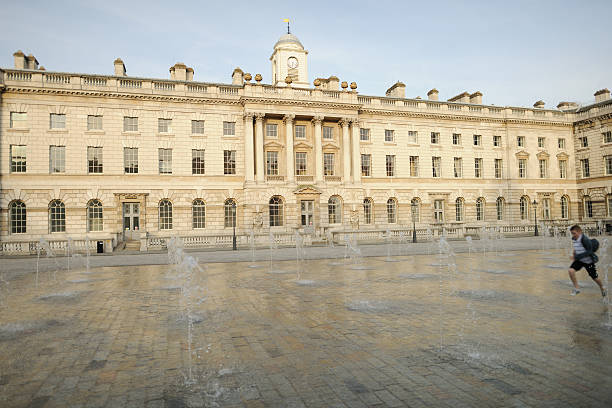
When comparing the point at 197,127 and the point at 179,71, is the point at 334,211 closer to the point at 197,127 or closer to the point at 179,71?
the point at 197,127

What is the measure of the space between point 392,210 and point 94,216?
91.1 ft

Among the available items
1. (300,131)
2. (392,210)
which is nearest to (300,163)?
(300,131)

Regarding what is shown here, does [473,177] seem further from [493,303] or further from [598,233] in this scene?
[493,303]

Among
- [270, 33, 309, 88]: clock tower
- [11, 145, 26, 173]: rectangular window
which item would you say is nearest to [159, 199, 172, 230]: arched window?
[11, 145, 26, 173]: rectangular window

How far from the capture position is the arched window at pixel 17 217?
30.2 metres

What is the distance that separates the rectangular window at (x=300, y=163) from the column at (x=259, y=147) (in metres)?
3.74

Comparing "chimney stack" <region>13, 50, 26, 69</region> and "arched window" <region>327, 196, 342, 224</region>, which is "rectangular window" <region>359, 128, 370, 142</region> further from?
"chimney stack" <region>13, 50, 26, 69</region>

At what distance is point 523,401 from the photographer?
407 centimetres

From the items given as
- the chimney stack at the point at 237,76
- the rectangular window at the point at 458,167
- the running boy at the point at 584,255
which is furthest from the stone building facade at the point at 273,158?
the running boy at the point at 584,255

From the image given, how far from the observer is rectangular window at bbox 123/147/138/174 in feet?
108

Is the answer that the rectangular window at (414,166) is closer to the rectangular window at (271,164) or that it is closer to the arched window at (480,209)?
the arched window at (480,209)

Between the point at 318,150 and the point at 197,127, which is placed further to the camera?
the point at 318,150

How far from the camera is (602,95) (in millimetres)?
45594

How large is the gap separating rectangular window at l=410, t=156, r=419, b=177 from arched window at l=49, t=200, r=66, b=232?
107 feet
